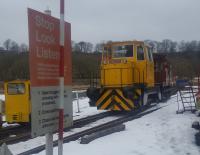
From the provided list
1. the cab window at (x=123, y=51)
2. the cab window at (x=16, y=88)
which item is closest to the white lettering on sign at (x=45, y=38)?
the cab window at (x=16, y=88)

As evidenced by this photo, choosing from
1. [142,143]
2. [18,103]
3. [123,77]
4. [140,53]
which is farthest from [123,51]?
[142,143]

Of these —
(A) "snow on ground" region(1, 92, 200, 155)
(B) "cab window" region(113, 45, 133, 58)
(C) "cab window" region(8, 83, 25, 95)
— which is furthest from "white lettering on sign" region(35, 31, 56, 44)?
(B) "cab window" region(113, 45, 133, 58)

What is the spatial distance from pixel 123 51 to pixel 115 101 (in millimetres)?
2382

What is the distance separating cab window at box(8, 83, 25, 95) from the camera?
507 inches

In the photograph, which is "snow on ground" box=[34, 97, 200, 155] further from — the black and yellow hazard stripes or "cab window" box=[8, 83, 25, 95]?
"cab window" box=[8, 83, 25, 95]

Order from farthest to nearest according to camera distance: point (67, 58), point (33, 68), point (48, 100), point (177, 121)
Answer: point (177, 121)
point (67, 58)
point (48, 100)
point (33, 68)

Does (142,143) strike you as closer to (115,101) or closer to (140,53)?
(115,101)

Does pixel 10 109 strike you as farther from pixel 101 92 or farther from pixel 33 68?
pixel 33 68

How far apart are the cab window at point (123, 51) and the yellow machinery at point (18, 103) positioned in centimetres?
535

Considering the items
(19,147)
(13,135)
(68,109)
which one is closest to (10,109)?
(13,135)

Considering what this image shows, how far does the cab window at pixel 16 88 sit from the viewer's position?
12.9 m

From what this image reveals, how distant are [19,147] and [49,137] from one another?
514cm

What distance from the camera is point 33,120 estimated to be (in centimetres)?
430

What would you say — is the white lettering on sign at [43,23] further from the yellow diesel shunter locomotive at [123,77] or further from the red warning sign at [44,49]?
the yellow diesel shunter locomotive at [123,77]
